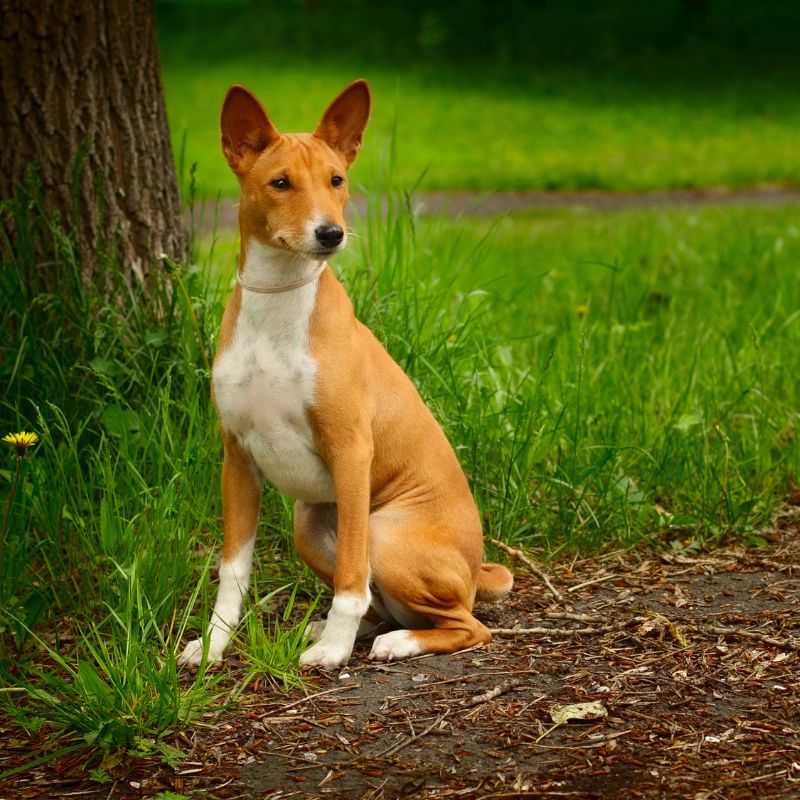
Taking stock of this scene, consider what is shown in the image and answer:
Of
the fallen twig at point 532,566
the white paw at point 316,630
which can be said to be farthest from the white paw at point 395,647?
the fallen twig at point 532,566

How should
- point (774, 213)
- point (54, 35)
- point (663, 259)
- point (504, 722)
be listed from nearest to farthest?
point (504, 722), point (54, 35), point (663, 259), point (774, 213)

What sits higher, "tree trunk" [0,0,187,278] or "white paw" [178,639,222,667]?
"tree trunk" [0,0,187,278]

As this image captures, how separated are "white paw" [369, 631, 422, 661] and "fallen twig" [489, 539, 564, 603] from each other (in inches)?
24.4

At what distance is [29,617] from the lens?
3631mm

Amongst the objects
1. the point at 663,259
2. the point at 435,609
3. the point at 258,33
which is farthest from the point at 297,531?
the point at 258,33

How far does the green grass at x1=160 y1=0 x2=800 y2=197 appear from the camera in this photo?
14188 mm

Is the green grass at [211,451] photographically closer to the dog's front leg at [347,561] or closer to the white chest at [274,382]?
the dog's front leg at [347,561]

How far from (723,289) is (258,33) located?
2194 cm

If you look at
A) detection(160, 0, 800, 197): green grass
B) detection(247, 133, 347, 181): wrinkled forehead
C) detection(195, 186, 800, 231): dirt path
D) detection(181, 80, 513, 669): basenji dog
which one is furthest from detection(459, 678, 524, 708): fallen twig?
detection(160, 0, 800, 197): green grass

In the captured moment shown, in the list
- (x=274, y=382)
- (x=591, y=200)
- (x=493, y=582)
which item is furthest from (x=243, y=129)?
(x=591, y=200)

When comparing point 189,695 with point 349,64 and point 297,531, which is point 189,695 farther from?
point 349,64

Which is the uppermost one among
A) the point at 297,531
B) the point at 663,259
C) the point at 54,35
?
the point at 54,35

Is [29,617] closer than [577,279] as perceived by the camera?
Yes

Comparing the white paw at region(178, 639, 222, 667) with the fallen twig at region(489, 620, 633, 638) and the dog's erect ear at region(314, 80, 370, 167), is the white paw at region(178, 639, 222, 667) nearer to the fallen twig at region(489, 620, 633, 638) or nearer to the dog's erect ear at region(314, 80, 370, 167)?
the fallen twig at region(489, 620, 633, 638)
